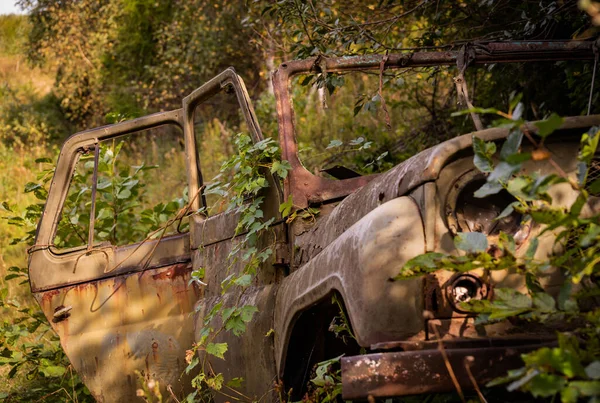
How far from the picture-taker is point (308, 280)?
3.21 meters

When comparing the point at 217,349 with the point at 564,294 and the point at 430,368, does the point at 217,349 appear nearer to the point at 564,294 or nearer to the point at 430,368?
the point at 430,368

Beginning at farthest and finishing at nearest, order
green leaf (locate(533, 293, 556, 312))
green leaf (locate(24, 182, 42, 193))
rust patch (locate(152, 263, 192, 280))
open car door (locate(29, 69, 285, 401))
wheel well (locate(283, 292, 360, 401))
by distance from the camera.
A: green leaf (locate(24, 182, 42, 193))
rust patch (locate(152, 263, 192, 280))
open car door (locate(29, 69, 285, 401))
wheel well (locate(283, 292, 360, 401))
green leaf (locate(533, 293, 556, 312))

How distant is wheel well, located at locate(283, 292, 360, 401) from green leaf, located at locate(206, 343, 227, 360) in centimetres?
37

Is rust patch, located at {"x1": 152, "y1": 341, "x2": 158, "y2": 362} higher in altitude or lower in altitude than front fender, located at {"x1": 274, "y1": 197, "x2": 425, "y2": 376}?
lower

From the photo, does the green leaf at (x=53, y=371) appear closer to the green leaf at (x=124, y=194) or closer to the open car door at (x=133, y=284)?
the open car door at (x=133, y=284)

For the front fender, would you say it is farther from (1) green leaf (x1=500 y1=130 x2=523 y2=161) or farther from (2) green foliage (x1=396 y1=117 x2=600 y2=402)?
(1) green leaf (x1=500 y1=130 x2=523 y2=161)

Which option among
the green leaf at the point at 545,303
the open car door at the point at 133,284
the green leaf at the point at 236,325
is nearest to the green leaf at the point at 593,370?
the green leaf at the point at 545,303

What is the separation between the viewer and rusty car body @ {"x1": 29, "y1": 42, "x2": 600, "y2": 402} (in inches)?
103

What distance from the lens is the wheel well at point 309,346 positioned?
11.5 ft

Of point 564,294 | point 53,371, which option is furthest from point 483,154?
point 53,371

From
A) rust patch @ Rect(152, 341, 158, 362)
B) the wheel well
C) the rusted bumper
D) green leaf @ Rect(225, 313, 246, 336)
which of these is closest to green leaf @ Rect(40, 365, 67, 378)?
rust patch @ Rect(152, 341, 158, 362)

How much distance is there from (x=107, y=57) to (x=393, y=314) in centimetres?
1546

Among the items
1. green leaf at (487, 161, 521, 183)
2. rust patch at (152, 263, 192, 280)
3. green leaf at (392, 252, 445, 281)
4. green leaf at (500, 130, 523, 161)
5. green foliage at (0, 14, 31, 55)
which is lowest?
rust patch at (152, 263, 192, 280)

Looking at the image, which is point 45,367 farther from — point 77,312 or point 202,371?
point 202,371
